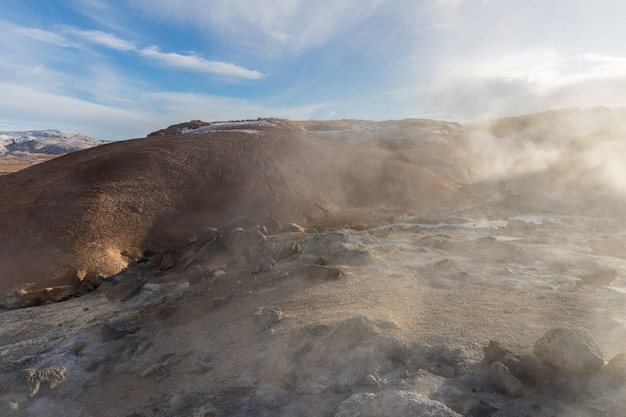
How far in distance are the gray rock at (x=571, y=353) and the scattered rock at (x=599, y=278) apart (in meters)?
3.57

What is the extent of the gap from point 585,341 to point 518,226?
974 cm

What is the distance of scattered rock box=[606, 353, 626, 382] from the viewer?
13.4 ft

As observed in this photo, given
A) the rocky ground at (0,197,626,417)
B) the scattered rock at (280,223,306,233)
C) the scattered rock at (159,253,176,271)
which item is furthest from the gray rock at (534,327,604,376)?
the scattered rock at (280,223,306,233)

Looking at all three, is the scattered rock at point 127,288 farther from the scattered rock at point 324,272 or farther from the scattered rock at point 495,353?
the scattered rock at point 495,353

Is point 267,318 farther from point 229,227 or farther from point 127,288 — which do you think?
point 229,227

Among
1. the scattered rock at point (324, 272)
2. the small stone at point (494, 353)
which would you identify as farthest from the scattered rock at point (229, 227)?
the small stone at point (494, 353)

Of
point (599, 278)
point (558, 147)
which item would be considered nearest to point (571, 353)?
point (599, 278)

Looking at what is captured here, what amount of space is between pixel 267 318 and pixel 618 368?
4.50m

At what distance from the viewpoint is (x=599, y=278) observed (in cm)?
732

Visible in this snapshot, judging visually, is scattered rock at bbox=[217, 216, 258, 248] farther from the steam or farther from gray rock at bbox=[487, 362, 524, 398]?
the steam

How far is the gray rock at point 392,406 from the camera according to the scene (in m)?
3.81

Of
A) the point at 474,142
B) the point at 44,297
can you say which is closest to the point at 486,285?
the point at 44,297

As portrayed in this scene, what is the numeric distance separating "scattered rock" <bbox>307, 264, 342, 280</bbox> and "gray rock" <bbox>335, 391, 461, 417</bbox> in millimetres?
3775

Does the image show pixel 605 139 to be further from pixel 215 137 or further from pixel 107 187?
pixel 107 187
